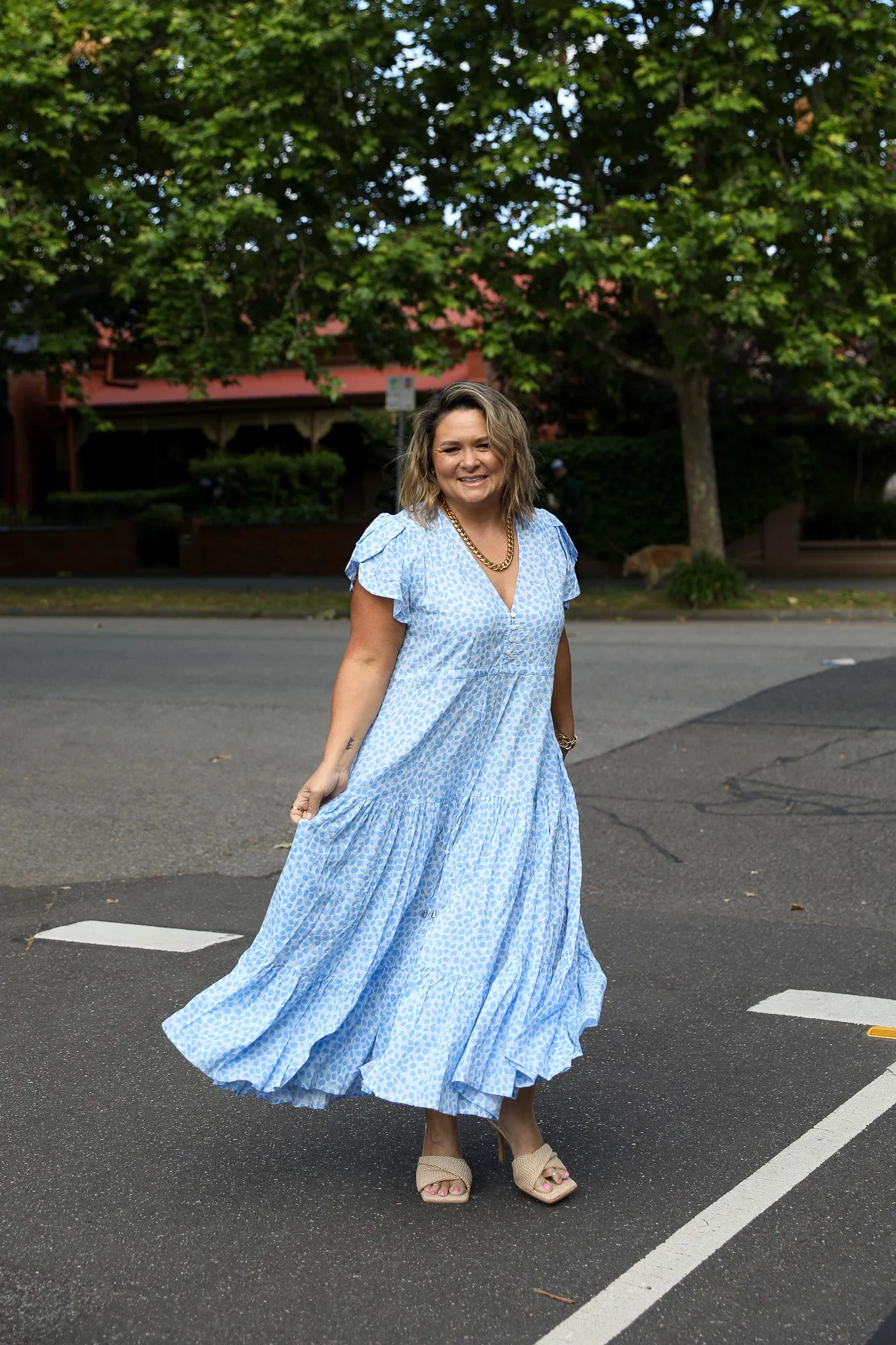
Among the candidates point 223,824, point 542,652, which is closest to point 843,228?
point 223,824

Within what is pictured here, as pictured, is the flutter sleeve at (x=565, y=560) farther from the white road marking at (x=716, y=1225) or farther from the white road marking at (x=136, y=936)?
the white road marking at (x=136, y=936)

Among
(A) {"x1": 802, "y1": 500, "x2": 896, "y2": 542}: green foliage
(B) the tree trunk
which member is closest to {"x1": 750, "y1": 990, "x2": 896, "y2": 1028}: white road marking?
(B) the tree trunk

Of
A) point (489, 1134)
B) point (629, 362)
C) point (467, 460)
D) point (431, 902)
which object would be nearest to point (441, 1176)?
point (489, 1134)

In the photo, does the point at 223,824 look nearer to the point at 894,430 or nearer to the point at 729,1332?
the point at 729,1332

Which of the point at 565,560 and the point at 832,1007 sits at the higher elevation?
the point at 565,560

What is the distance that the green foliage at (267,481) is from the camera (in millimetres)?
30500

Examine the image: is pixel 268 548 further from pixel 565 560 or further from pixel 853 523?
pixel 565 560

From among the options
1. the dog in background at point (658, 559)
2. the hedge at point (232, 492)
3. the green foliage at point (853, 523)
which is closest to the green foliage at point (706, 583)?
the dog in background at point (658, 559)

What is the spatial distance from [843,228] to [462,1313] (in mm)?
15976

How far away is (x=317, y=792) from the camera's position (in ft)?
11.3

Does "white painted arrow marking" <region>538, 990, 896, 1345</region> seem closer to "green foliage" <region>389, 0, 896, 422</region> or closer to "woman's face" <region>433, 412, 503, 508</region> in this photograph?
"woman's face" <region>433, 412, 503, 508</region>

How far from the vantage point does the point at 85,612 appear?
21.0 m

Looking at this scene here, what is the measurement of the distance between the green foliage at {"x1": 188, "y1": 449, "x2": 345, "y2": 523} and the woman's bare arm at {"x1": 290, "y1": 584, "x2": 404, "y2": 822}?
26.1 meters

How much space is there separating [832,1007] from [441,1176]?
173 cm
